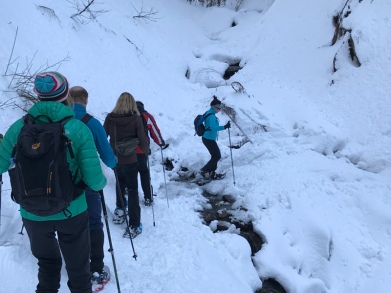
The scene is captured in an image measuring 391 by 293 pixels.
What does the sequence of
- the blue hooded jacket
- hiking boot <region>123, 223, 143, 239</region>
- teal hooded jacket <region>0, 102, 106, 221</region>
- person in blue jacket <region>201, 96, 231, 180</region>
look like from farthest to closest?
1. person in blue jacket <region>201, 96, 231, 180</region>
2. hiking boot <region>123, 223, 143, 239</region>
3. the blue hooded jacket
4. teal hooded jacket <region>0, 102, 106, 221</region>

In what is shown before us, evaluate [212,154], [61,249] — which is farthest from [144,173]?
[61,249]

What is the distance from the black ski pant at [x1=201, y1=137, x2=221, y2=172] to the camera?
8.41m

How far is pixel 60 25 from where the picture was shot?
10.5 metres

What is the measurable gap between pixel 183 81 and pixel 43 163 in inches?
474

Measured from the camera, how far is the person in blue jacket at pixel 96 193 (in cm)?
367

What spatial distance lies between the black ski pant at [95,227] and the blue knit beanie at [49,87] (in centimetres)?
130

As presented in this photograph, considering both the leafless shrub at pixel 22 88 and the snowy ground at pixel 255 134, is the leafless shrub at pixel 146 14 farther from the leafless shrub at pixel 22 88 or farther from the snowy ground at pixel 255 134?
the leafless shrub at pixel 22 88

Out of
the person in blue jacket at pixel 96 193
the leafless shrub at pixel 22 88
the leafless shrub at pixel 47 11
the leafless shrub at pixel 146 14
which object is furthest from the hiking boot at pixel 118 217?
the leafless shrub at pixel 146 14

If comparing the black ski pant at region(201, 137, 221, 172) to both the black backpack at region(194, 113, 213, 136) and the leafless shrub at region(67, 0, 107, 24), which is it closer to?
the black backpack at region(194, 113, 213, 136)

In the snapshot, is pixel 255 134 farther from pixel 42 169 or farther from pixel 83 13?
pixel 42 169

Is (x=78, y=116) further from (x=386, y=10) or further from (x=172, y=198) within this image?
(x=386, y=10)

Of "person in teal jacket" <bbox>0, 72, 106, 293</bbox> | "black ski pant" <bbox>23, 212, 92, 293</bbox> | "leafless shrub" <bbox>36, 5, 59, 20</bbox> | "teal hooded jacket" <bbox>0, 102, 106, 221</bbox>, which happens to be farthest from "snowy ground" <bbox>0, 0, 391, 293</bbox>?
"teal hooded jacket" <bbox>0, 102, 106, 221</bbox>

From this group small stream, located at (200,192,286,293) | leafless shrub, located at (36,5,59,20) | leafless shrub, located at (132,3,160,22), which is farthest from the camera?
leafless shrub, located at (132,3,160,22)

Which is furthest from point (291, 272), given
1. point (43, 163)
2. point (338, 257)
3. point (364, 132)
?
point (364, 132)
